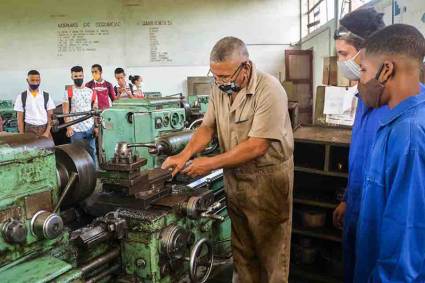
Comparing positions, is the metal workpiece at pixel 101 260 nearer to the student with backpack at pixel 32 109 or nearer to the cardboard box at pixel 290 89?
the student with backpack at pixel 32 109

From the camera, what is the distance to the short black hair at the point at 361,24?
5.15 feet

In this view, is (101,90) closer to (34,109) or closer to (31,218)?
(34,109)

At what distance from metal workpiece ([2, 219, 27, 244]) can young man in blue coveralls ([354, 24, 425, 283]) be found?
2.96 feet

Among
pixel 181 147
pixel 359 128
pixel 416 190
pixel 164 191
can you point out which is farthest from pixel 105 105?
pixel 416 190

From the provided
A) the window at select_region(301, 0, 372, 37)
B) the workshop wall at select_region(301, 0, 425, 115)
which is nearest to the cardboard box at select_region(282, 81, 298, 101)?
the workshop wall at select_region(301, 0, 425, 115)

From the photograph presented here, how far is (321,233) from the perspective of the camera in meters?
2.14

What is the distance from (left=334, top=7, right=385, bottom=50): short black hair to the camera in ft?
5.15

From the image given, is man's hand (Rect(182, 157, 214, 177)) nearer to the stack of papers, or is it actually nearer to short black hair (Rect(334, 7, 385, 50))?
short black hair (Rect(334, 7, 385, 50))

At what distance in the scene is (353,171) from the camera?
1.48 m

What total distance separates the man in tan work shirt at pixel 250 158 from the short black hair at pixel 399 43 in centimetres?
54

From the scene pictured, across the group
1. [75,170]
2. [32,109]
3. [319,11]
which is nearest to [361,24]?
[75,170]

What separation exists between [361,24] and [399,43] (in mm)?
634

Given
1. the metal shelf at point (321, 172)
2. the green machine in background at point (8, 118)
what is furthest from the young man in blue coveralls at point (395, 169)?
the green machine in background at point (8, 118)

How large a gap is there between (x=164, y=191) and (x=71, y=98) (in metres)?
2.61
